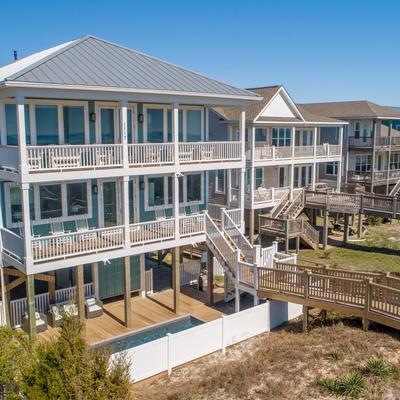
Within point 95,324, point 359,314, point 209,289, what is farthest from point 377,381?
point 95,324

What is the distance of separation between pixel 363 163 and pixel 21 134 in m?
31.8

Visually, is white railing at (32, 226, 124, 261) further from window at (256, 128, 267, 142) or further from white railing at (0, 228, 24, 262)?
window at (256, 128, 267, 142)

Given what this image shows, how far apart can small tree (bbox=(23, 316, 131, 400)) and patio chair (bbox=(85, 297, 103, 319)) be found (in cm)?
941

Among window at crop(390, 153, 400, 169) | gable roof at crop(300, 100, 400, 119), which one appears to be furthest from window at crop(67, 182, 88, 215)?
window at crop(390, 153, 400, 169)

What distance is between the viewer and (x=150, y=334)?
700 inches

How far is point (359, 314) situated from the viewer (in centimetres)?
1569

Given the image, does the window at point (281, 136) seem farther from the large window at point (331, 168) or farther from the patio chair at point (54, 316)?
the patio chair at point (54, 316)

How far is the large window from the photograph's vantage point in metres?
39.2

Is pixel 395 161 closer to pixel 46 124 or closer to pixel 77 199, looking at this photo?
pixel 77 199

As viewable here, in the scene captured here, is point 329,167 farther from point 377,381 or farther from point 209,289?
point 377,381

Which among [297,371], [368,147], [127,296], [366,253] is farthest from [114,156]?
[368,147]

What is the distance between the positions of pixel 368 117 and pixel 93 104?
2588cm

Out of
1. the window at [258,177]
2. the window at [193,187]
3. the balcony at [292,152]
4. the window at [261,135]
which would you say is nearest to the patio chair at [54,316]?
the window at [193,187]

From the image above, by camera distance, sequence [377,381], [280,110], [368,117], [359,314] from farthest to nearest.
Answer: [368,117]
[280,110]
[359,314]
[377,381]
